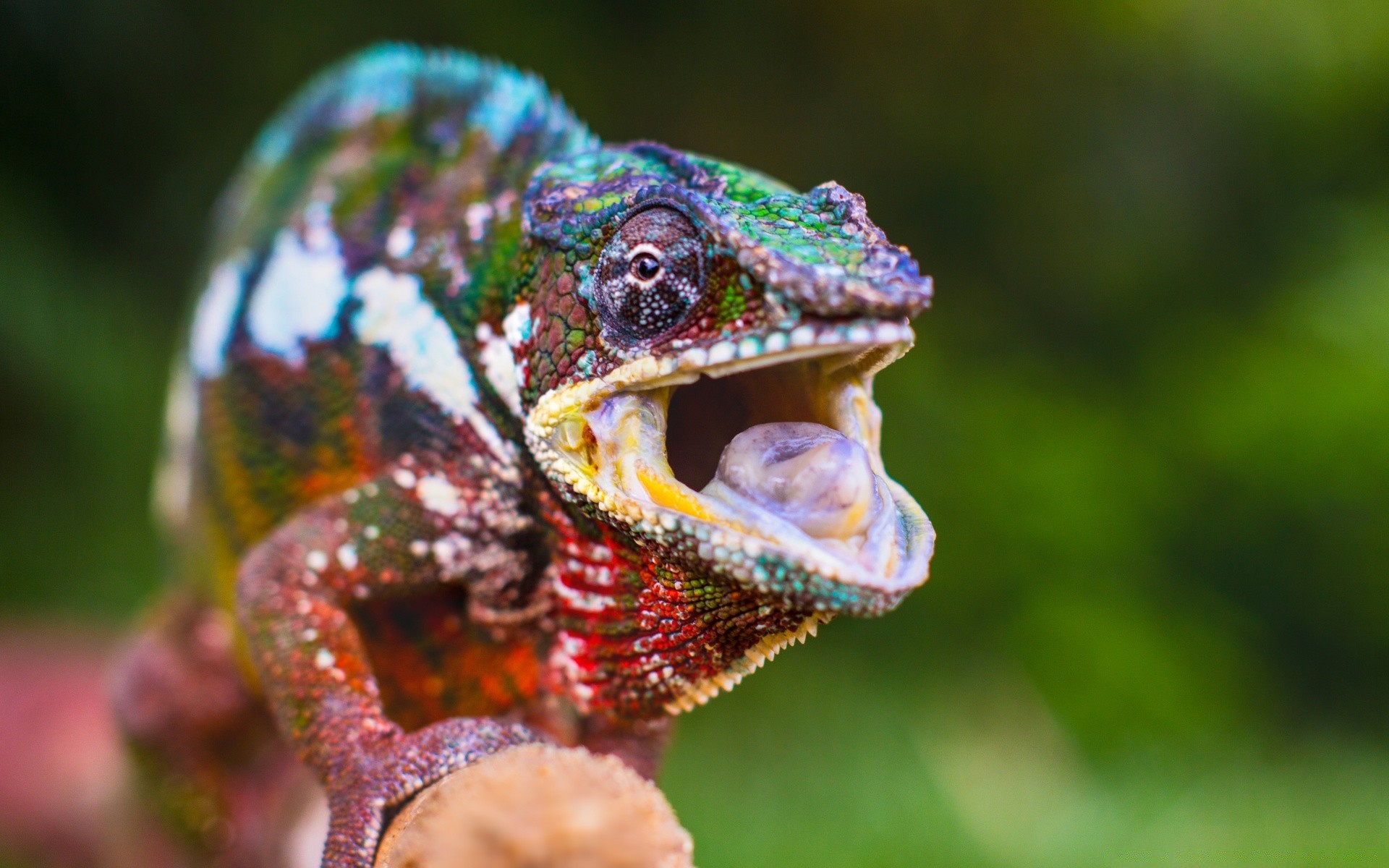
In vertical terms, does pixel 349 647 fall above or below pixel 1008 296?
above

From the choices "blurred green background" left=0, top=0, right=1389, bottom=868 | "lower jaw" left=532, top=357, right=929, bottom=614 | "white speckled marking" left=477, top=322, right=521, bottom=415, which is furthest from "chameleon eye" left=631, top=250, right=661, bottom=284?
"blurred green background" left=0, top=0, right=1389, bottom=868

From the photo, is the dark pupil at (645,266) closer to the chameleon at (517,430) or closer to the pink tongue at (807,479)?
the chameleon at (517,430)

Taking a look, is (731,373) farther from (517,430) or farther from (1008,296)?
(1008,296)

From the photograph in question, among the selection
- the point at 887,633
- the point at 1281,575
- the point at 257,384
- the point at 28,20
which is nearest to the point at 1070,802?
the point at 887,633

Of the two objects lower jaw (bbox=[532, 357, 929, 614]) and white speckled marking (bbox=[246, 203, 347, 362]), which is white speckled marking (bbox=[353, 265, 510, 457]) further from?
lower jaw (bbox=[532, 357, 929, 614])

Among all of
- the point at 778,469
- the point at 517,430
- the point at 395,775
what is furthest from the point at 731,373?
the point at 395,775

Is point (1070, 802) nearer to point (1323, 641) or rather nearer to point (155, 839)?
point (1323, 641)

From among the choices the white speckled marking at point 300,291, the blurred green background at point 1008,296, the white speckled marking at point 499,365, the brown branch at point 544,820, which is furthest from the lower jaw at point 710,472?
the blurred green background at point 1008,296
